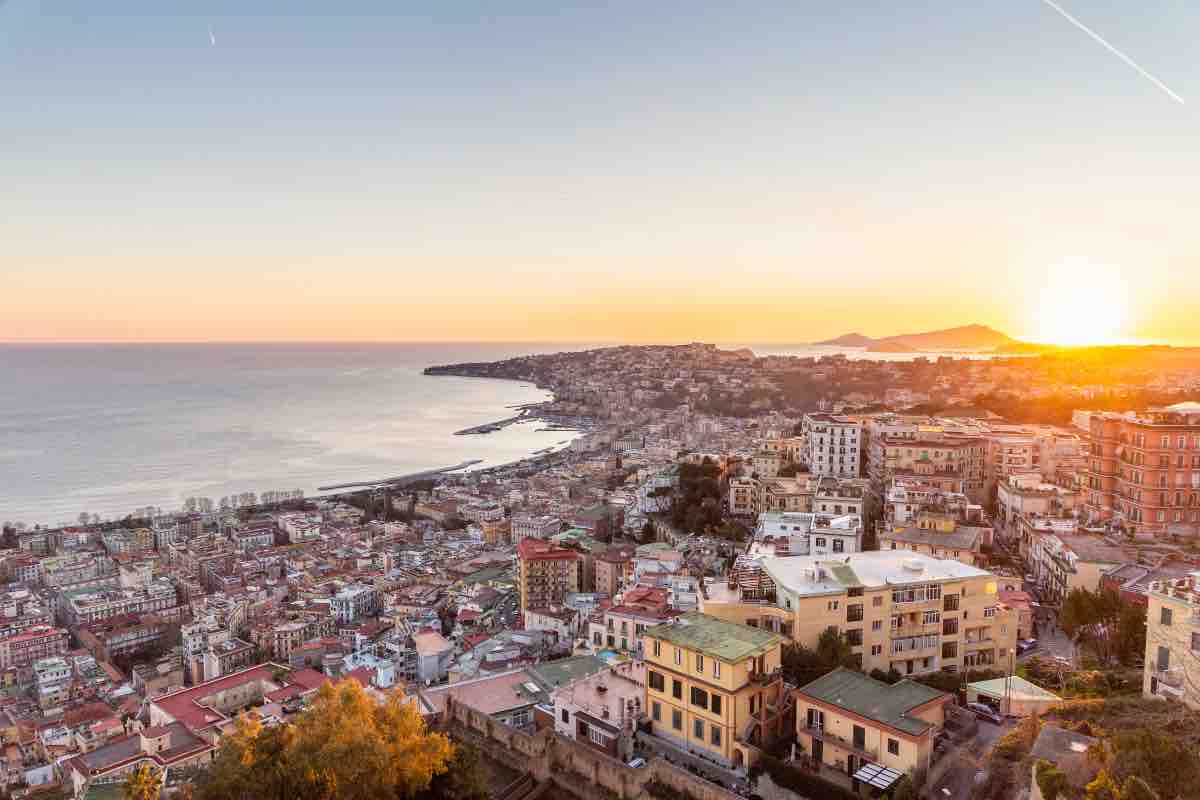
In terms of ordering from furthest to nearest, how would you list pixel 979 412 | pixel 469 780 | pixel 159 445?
pixel 159 445 → pixel 979 412 → pixel 469 780

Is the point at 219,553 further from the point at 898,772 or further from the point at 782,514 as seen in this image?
the point at 898,772

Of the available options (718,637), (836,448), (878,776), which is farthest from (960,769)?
(836,448)

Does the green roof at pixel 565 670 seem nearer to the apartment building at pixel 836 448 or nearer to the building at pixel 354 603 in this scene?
the building at pixel 354 603

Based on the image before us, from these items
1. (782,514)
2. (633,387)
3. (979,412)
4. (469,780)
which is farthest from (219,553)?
(633,387)

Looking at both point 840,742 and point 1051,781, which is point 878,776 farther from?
point 1051,781

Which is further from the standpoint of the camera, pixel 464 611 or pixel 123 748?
pixel 464 611

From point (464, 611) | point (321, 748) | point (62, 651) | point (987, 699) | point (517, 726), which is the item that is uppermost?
point (321, 748)

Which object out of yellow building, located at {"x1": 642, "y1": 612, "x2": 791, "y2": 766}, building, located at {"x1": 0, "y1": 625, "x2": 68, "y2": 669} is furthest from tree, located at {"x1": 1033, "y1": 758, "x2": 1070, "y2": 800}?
A: building, located at {"x1": 0, "y1": 625, "x2": 68, "y2": 669}

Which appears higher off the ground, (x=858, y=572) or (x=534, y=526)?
(x=858, y=572)
